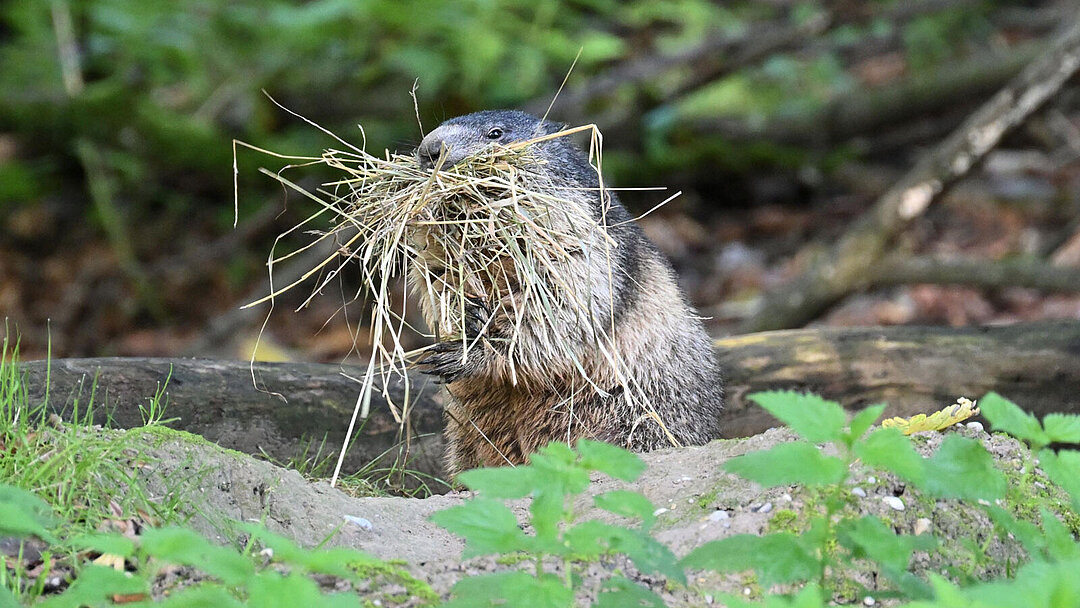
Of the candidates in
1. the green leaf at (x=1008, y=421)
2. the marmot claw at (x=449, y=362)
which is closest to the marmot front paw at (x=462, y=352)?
the marmot claw at (x=449, y=362)

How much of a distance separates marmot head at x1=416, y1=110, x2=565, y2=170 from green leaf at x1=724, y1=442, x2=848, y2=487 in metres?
1.99

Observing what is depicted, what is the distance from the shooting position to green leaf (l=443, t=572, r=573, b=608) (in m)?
2.24

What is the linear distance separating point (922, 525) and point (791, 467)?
Answer: 40.0 inches

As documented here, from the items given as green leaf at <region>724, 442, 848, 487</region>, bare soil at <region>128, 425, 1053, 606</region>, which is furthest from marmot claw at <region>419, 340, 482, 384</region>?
green leaf at <region>724, 442, 848, 487</region>

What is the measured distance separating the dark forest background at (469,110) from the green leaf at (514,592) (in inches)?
230

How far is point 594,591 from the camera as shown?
280 cm

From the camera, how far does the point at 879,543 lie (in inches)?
96.0

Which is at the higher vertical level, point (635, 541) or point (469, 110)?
point (469, 110)

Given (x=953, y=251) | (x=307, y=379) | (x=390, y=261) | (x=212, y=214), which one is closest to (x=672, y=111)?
(x=953, y=251)

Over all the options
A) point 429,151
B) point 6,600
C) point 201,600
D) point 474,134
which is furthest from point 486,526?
point 474,134

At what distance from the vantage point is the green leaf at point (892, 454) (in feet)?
7.97

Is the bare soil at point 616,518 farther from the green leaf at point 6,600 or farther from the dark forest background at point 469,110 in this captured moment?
the dark forest background at point 469,110

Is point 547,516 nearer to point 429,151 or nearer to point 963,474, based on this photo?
point 963,474

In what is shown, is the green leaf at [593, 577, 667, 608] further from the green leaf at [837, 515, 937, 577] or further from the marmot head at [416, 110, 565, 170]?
the marmot head at [416, 110, 565, 170]
